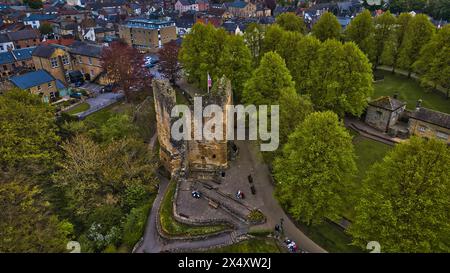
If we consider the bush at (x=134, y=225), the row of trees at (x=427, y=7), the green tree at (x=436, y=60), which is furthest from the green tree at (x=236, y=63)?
the row of trees at (x=427, y=7)

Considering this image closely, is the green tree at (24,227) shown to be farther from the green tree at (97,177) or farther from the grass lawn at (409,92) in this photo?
the grass lawn at (409,92)

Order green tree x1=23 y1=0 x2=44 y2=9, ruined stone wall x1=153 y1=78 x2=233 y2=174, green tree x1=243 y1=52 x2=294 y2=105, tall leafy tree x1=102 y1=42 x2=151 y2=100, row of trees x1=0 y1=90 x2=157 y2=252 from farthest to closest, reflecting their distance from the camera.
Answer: green tree x1=23 y1=0 x2=44 y2=9, tall leafy tree x1=102 y1=42 x2=151 y2=100, green tree x1=243 y1=52 x2=294 y2=105, ruined stone wall x1=153 y1=78 x2=233 y2=174, row of trees x1=0 y1=90 x2=157 y2=252

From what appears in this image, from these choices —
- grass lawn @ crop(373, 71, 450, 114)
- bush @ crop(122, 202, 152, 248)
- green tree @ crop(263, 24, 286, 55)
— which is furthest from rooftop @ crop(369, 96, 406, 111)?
bush @ crop(122, 202, 152, 248)

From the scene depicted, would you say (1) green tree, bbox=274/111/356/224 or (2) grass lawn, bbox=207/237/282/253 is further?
(2) grass lawn, bbox=207/237/282/253

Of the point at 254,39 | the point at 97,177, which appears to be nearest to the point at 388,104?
the point at 254,39

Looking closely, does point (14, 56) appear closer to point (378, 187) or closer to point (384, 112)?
point (384, 112)

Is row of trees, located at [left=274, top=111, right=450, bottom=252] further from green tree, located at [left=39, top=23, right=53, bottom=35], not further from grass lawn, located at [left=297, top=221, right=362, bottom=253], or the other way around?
green tree, located at [left=39, top=23, right=53, bottom=35]
